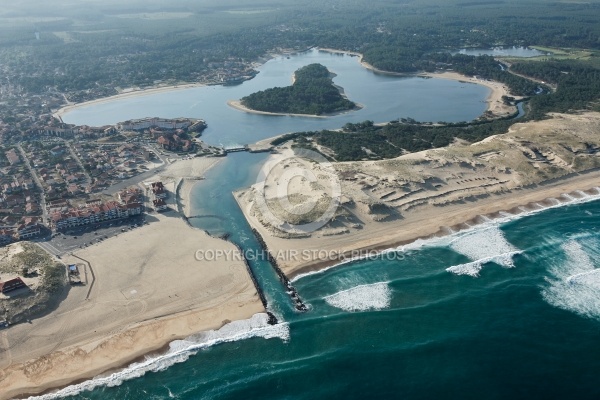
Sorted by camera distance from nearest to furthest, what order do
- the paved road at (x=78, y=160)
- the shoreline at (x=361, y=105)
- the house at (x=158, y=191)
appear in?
the house at (x=158, y=191), the paved road at (x=78, y=160), the shoreline at (x=361, y=105)

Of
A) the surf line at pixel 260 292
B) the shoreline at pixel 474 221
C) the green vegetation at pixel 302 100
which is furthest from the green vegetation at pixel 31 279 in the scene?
the green vegetation at pixel 302 100

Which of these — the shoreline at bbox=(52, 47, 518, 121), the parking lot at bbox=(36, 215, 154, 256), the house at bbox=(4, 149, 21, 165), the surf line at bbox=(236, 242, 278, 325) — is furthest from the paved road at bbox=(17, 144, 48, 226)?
the shoreline at bbox=(52, 47, 518, 121)

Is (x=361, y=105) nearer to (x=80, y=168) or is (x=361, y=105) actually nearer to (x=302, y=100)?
(x=302, y=100)

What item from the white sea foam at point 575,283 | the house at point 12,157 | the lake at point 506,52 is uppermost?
the lake at point 506,52

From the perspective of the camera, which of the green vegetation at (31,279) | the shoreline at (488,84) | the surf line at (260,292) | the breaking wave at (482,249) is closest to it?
the surf line at (260,292)

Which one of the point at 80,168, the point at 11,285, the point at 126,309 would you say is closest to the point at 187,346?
the point at 126,309

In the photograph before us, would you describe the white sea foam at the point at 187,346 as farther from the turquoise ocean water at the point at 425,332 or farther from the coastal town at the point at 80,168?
the coastal town at the point at 80,168

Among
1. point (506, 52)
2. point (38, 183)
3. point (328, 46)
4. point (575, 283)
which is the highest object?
point (328, 46)
